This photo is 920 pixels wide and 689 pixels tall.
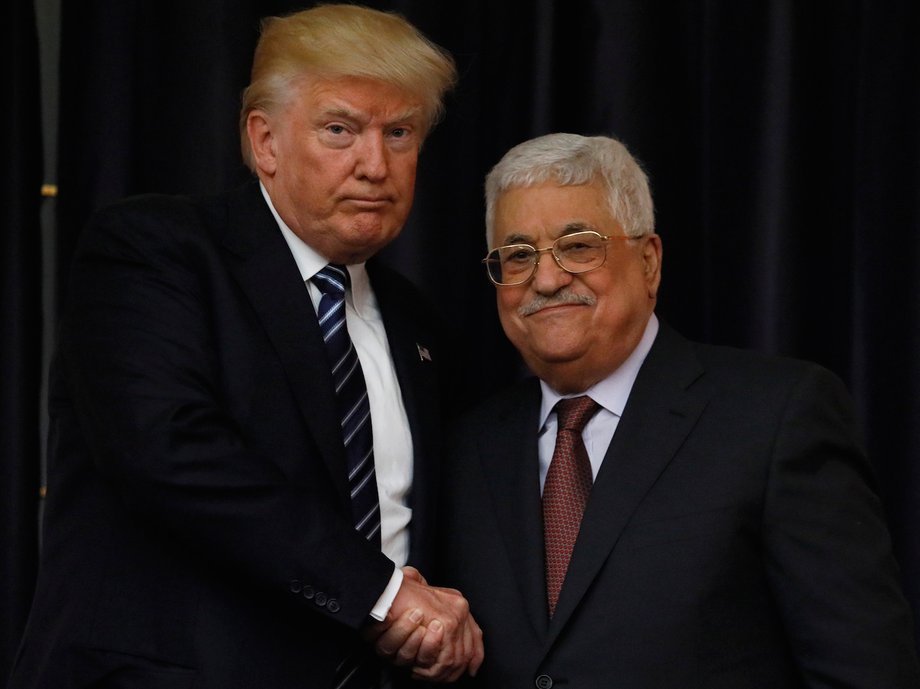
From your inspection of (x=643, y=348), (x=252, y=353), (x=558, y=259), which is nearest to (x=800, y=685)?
(x=643, y=348)

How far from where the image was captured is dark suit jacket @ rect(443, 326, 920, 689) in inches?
80.4

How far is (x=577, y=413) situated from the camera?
2.31 metres

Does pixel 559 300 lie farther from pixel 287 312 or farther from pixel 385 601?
pixel 385 601

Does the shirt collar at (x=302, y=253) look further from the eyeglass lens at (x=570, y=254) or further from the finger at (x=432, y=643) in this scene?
the finger at (x=432, y=643)

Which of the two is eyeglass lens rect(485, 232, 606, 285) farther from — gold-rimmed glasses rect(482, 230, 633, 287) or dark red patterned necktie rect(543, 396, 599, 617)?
dark red patterned necktie rect(543, 396, 599, 617)

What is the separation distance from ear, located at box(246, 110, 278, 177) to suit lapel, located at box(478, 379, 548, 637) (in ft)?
2.10

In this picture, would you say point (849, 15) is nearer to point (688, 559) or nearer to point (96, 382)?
point (688, 559)

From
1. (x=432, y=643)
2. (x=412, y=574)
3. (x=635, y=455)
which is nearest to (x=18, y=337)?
(x=412, y=574)

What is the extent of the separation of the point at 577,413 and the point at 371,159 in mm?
584

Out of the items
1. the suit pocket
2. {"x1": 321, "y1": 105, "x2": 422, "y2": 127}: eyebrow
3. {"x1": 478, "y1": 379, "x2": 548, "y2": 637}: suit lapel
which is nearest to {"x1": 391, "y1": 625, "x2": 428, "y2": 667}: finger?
{"x1": 478, "y1": 379, "x2": 548, "y2": 637}: suit lapel

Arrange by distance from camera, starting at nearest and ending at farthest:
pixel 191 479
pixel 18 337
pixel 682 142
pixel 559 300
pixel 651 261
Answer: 1. pixel 191 479
2. pixel 559 300
3. pixel 651 261
4. pixel 18 337
5. pixel 682 142

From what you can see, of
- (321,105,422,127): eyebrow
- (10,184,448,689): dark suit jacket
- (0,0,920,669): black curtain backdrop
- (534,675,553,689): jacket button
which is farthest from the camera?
(0,0,920,669): black curtain backdrop

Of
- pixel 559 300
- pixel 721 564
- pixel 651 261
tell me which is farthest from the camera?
pixel 651 261

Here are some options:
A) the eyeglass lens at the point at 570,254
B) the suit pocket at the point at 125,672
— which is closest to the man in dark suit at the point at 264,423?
the suit pocket at the point at 125,672
